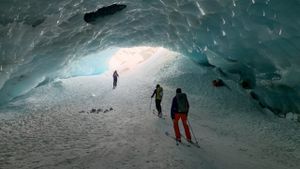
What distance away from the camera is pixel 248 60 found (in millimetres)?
16438

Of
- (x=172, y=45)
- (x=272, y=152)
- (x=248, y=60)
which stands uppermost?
(x=172, y=45)

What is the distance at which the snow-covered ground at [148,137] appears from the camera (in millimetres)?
8164

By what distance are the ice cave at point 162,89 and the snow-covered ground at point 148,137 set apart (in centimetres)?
5

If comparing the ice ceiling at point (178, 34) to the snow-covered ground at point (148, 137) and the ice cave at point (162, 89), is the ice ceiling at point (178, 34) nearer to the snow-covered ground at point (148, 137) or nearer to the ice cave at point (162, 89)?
the ice cave at point (162, 89)

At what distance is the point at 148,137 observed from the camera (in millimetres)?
10523

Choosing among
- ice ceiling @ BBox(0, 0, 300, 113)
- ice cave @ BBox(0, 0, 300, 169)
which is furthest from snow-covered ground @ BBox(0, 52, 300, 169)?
ice ceiling @ BBox(0, 0, 300, 113)

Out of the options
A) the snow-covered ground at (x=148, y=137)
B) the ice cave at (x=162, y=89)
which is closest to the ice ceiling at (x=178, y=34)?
the ice cave at (x=162, y=89)

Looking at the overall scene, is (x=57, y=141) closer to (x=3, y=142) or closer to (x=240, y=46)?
(x=3, y=142)

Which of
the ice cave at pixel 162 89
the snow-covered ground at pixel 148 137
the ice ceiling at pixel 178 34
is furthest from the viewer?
the ice ceiling at pixel 178 34

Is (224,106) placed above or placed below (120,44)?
below

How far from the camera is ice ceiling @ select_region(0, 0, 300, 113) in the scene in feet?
38.8

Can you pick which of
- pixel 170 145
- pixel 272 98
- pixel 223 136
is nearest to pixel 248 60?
pixel 272 98

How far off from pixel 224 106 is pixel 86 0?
1301 centimetres

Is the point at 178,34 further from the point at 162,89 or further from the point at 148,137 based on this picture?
the point at 148,137
